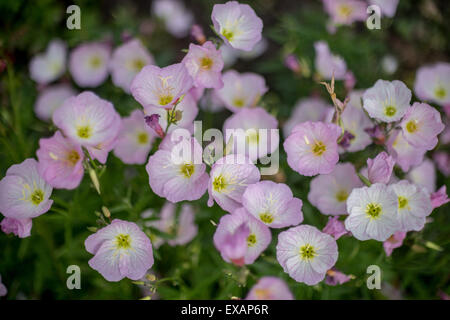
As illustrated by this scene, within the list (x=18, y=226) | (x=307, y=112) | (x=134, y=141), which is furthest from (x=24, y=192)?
(x=307, y=112)

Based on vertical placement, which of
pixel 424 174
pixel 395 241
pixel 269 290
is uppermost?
pixel 424 174

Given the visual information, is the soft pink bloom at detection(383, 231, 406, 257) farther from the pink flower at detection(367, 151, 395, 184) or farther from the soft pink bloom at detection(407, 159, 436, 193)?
the soft pink bloom at detection(407, 159, 436, 193)

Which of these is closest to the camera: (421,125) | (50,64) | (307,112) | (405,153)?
(421,125)

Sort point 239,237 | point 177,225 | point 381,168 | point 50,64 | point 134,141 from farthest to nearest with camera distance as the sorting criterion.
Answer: point 50,64, point 177,225, point 134,141, point 381,168, point 239,237

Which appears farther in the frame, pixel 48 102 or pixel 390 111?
pixel 48 102

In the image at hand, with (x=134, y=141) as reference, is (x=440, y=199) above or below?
below

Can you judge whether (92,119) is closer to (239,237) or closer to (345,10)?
(239,237)

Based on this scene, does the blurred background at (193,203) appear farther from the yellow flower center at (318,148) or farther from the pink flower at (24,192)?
the yellow flower center at (318,148)

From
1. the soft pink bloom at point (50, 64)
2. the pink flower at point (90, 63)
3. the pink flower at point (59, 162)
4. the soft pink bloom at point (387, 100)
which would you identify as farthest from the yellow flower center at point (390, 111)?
the soft pink bloom at point (50, 64)
